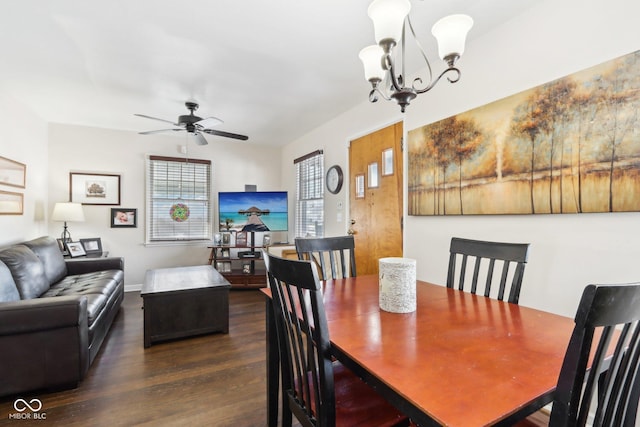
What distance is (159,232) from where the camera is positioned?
4945 millimetres

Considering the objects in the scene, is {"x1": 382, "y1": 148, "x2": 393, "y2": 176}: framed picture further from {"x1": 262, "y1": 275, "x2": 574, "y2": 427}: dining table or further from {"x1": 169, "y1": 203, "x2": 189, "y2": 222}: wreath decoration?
{"x1": 169, "y1": 203, "x2": 189, "y2": 222}: wreath decoration

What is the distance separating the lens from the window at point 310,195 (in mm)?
4449

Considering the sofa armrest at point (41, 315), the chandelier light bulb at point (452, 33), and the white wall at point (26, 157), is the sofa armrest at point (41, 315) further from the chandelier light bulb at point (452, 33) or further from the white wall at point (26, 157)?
the chandelier light bulb at point (452, 33)

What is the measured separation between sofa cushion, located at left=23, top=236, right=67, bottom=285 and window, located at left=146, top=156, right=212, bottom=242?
4.77 feet

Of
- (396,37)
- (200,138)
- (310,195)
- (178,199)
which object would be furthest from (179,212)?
(396,37)

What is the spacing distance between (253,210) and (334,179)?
5.82 ft

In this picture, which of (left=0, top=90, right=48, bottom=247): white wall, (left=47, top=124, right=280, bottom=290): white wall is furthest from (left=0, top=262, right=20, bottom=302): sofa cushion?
(left=47, top=124, right=280, bottom=290): white wall

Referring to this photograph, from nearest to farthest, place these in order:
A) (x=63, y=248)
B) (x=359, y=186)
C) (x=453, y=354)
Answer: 1. (x=453, y=354)
2. (x=359, y=186)
3. (x=63, y=248)

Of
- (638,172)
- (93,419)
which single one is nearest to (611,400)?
(638,172)

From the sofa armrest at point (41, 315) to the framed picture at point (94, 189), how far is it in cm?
306

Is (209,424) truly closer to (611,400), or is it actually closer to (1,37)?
(611,400)

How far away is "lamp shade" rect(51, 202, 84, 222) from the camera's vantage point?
12.9 feet

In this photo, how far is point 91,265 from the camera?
3.66m

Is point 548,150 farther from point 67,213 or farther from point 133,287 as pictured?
point 133,287
